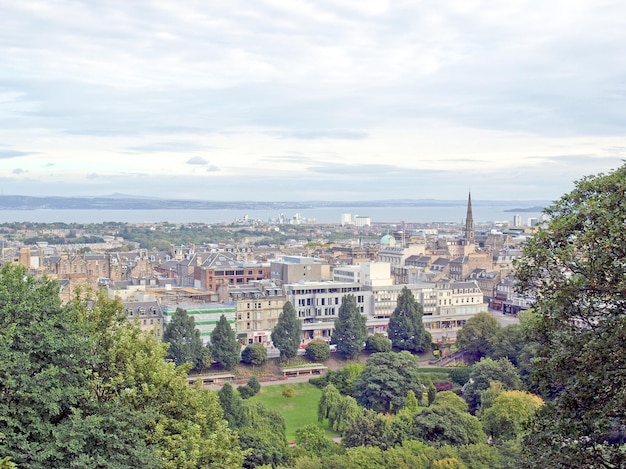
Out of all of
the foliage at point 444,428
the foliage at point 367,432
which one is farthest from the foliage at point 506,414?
the foliage at point 367,432

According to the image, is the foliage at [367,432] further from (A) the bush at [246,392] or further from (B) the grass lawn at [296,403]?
(A) the bush at [246,392]

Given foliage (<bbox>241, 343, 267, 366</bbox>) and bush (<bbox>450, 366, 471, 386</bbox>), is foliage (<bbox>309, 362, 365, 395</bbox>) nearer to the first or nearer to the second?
foliage (<bbox>241, 343, 267, 366</bbox>)

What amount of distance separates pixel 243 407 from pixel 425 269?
189 feet

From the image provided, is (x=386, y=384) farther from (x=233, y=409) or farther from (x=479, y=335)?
(x=479, y=335)

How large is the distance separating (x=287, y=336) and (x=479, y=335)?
1451 centimetres

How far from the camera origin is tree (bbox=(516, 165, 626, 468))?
13289 mm

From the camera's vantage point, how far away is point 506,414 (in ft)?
129

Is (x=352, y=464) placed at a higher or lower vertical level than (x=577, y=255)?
lower

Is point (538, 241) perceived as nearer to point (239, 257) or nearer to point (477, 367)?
point (477, 367)

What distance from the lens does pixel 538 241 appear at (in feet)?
48.7

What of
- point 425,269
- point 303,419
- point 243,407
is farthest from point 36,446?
point 425,269

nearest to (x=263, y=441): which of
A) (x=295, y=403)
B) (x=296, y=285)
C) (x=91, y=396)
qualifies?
(x=295, y=403)

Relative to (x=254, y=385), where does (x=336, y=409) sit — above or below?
above

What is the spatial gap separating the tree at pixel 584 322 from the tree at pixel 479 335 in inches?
1853
